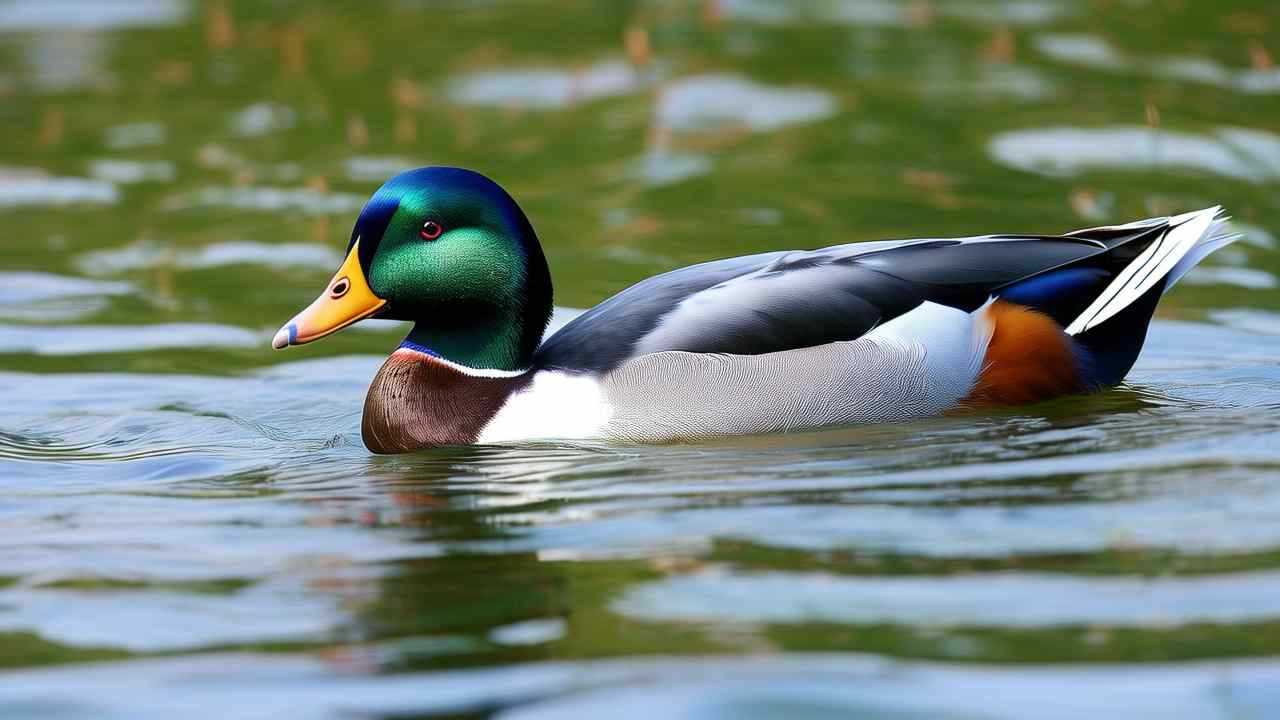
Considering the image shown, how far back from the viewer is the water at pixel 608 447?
13.1 feet

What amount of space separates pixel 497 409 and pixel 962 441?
4.86 ft

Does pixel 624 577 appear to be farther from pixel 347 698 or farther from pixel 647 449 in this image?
pixel 647 449

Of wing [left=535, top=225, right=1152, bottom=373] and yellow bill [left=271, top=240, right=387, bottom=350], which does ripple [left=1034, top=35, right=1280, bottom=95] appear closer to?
wing [left=535, top=225, right=1152, bottom=373]

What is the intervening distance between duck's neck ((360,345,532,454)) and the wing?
199 millimetres

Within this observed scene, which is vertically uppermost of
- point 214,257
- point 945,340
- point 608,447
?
point 214,257

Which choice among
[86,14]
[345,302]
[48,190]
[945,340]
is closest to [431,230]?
[345,302]

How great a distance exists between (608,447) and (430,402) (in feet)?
2.22

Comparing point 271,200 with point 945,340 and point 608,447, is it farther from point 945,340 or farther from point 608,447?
point 945,340

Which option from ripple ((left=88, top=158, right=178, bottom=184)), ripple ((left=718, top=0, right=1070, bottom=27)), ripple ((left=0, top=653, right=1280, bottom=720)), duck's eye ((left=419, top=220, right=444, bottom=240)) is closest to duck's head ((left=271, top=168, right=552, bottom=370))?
duck's eye ((left=419, top=220, right=444, bottom=240))

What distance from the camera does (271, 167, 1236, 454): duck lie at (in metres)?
6.18

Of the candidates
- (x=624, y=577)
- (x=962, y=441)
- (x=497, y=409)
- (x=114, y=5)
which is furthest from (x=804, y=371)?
(x=114, y=5)

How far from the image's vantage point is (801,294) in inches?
248

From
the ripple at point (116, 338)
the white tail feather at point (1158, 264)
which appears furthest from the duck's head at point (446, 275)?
the ripple at point (116, 338)

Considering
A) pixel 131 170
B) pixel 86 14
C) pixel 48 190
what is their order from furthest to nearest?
pixel 86 14
pixel 131 170
pixel 48 190
